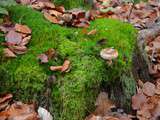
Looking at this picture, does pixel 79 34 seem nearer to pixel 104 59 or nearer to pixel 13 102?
pixel 104 59

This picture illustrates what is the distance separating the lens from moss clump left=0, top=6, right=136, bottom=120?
2820 mm

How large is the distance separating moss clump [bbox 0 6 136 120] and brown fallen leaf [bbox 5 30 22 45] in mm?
114

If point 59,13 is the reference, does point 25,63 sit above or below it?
below

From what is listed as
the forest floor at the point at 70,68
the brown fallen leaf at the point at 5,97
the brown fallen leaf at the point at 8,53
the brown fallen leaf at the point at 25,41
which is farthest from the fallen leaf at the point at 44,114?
the brown fallen leaf at the point at 25,41

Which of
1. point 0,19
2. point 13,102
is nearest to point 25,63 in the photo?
point 13,102

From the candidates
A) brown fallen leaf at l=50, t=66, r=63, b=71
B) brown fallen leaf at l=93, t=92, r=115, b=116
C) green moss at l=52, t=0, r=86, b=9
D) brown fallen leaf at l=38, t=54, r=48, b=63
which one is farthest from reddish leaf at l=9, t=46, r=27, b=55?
green moss at l=52, t=0, r=86, b=9

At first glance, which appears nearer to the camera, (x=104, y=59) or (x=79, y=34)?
(x=104, y=59)

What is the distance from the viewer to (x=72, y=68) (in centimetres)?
294

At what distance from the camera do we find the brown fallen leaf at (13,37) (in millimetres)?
3105

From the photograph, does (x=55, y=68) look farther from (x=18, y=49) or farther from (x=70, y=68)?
(x=18, y=49)

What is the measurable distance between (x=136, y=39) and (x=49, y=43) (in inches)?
36.3

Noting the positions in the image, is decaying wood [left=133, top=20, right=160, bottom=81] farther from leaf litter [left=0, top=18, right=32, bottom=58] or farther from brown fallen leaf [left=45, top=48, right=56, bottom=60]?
leaf litter [left=0, top=18, right=32, bottom=58]

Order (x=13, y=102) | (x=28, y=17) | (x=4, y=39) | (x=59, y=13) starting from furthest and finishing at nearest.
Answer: (x=59, y=13)
(x=28, y=17)
(x=4, y=39)
(x=13, y=102)

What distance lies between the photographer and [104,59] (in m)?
3.04
